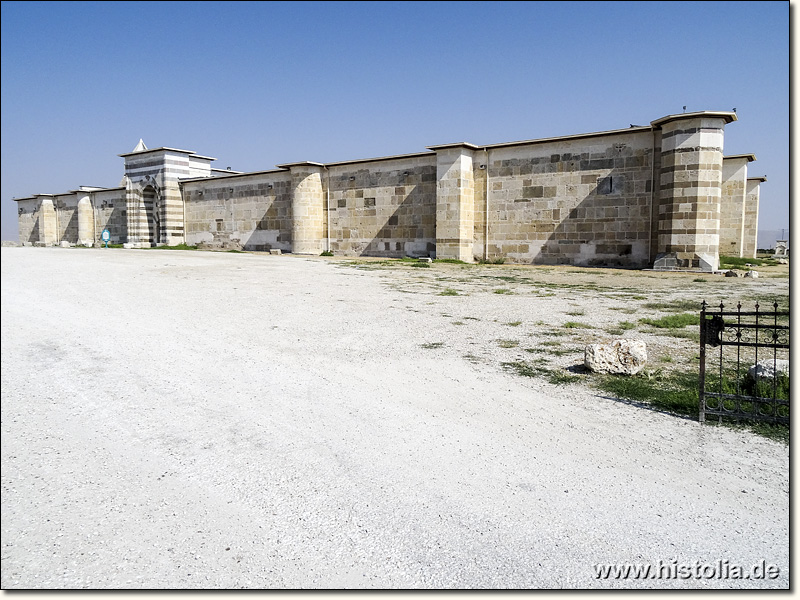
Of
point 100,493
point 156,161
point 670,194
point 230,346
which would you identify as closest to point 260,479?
point 100,493

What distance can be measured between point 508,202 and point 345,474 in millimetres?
16267

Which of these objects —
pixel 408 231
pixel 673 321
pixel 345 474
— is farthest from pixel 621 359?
pixel 408 231

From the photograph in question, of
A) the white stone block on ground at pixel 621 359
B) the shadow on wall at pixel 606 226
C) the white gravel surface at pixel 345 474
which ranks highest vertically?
the shadow on wall at pixel 606 226

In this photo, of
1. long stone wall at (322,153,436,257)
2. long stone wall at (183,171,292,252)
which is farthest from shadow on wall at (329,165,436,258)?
long stone wall at (183,171,292,252)

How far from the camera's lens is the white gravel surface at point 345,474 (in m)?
2.39

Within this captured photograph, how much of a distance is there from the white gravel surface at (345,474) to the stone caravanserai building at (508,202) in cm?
1214

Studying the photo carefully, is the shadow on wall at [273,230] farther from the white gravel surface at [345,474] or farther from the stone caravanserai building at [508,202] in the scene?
the white gravel surface at [345,474]

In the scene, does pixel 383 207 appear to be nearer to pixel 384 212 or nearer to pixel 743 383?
pixel 384 212

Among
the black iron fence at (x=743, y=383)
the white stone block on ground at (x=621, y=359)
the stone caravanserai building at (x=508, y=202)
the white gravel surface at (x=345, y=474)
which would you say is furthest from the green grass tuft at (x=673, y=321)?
the stone caravanserai building at (x=508, y=202)

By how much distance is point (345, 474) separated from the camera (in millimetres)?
3186

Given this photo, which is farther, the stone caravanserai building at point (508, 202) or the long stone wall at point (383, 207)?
the long stone wall at point (383, 207)

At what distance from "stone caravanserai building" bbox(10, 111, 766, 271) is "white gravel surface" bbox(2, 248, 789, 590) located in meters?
12.1

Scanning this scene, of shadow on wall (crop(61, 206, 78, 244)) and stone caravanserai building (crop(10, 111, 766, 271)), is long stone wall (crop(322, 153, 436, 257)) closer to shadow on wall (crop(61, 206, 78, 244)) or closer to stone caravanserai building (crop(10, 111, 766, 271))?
stone caravanserai building (crop(10, 111, 766, 271))

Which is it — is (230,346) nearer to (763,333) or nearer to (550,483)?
(550,483)
